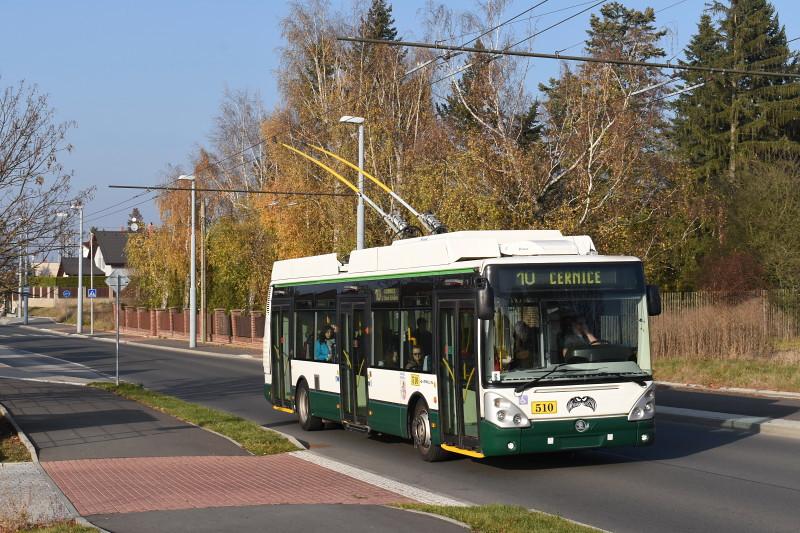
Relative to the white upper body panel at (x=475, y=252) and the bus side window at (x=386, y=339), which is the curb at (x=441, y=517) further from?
the bus side window at (x=386, y=339)

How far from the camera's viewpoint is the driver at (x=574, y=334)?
12898mm

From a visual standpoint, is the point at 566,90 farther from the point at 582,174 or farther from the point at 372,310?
A: the point at 372,310

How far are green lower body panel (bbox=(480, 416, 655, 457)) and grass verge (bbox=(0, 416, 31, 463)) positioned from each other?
603 cm

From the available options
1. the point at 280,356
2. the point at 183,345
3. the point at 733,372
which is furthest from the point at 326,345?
the point at 183,345

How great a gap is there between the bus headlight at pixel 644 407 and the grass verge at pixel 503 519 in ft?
9.68

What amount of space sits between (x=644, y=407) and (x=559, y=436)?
1.14 m

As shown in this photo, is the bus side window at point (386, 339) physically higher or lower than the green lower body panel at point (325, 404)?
higher

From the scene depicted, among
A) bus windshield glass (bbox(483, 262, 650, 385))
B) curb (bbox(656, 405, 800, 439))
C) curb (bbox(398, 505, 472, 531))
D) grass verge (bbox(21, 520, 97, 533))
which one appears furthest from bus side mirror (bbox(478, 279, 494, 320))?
curb (bbox(656, 405, 800, 439))

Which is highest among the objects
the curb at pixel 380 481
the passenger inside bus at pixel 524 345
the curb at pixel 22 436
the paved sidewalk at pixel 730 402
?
the passenger inside bus at pixel 524 345

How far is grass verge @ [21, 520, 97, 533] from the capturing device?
30.1 feet

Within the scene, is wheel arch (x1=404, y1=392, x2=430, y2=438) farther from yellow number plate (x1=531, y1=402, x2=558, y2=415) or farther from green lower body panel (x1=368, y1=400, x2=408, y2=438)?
yellow number plate (x1=531, y1=402, x2=558, y2=415)

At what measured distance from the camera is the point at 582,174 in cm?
3200

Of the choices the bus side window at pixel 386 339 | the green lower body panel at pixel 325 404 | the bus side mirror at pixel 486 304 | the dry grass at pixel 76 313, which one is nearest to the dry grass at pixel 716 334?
the green lower body panel at pixel 325 404

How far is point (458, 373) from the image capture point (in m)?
13.5
